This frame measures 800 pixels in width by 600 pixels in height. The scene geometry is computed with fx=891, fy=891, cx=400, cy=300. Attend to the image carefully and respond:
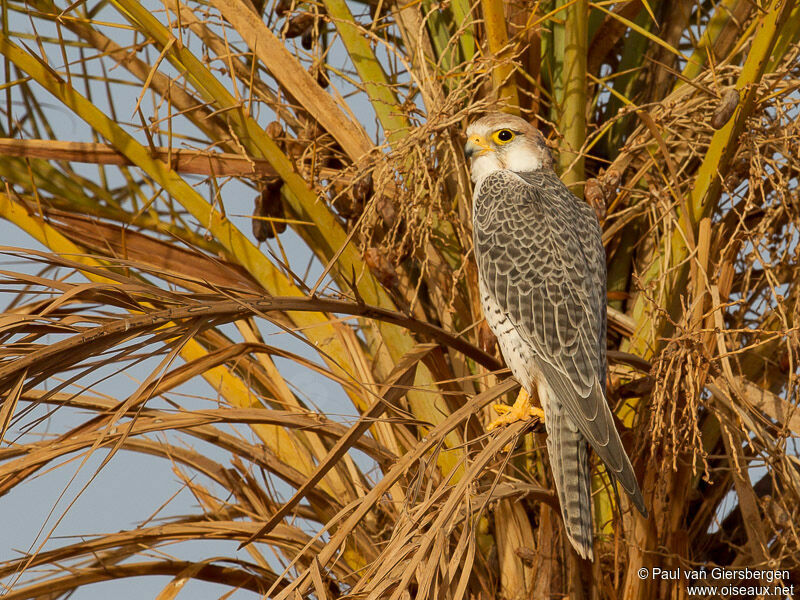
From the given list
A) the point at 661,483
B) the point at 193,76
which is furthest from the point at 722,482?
the point at 193,76

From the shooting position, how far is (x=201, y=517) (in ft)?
11.0

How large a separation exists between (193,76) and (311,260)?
3.29ft

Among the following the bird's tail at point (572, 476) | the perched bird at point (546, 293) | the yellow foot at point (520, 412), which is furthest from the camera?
the yellow foot at point (520, 412)

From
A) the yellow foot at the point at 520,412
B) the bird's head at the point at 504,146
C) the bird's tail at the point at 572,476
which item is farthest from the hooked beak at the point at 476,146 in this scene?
the bird's tail at the point at 572,476

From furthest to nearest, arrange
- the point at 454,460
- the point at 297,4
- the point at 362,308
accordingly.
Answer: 1. the point at 297,4
2. the point at 454,460
3. the point at 362,308

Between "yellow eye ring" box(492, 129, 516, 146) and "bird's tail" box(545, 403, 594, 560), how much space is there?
1053 mm

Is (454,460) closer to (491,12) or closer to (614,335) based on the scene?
(614,335)

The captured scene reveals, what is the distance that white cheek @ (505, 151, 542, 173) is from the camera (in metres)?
3.43

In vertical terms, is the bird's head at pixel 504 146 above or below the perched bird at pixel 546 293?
above

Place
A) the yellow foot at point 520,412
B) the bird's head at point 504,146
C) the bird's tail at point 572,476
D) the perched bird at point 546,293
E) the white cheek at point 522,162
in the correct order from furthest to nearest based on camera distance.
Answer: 1. the white cheek at point 522,162
2. the bird's head at point 504,146
3. the yellow foot at point 520,412
4. the perched bird at point 546,293
5. the bird's tail at point 572,476

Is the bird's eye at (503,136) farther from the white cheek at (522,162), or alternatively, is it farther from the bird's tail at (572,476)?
the bird's tail at (572,476)

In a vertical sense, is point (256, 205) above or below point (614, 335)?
above

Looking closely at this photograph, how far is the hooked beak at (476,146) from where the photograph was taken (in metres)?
3.40

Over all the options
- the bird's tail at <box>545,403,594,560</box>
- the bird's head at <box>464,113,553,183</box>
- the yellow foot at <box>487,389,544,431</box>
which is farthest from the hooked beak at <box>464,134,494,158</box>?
the bird's tail at <box>545,403,594,560</box>
